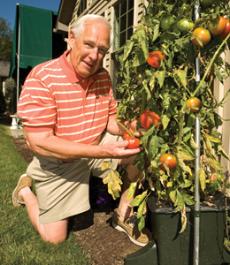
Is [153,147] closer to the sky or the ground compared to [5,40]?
closer to the ground

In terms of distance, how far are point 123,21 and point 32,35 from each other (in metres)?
7.98

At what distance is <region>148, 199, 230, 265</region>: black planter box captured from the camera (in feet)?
6.96

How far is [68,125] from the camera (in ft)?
9.30

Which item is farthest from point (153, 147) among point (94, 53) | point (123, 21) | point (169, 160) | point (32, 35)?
point (32, 35)

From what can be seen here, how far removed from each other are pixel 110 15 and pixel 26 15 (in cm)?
740

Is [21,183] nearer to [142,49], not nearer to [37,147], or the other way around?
[37,147]

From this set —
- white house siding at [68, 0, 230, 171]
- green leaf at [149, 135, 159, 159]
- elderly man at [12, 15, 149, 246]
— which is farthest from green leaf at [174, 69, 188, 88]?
elderly man at [12, 15, 149, 246]

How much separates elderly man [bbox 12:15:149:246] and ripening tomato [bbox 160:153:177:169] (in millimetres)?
701

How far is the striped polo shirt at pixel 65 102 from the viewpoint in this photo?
2.60m

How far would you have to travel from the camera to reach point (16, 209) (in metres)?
3.48

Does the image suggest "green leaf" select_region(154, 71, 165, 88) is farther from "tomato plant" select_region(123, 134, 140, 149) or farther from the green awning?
the green awning

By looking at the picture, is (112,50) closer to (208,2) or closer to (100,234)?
(100,234)

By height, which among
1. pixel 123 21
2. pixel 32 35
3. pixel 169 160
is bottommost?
pixel 169 160

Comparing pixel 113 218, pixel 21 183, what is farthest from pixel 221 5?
pixel 21 183
